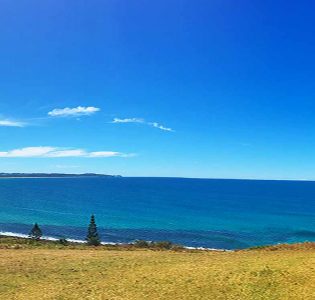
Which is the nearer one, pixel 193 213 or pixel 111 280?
pixel 111 280

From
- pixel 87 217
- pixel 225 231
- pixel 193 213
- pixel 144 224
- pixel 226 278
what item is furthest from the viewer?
pixel 193 213

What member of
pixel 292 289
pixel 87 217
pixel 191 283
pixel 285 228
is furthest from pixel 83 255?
pixel 87 217

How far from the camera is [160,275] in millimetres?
26797

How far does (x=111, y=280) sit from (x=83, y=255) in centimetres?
804

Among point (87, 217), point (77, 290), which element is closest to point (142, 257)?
point (77, 290)

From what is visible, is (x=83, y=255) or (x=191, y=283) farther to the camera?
(x=83, y=255)

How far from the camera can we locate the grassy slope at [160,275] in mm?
23562

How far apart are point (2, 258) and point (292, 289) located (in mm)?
21327

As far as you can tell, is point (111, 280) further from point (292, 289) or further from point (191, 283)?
point (292, 289)

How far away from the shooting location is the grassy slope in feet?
77.3

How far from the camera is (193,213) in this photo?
158625mm

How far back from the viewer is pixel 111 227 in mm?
118875

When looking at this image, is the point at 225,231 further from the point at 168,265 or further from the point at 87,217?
the point at 168,265

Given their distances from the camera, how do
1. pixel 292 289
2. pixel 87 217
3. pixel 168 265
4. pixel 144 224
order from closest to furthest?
pixel 292 289
pixel 168 265
pixel 144 224
pixel 87 217
